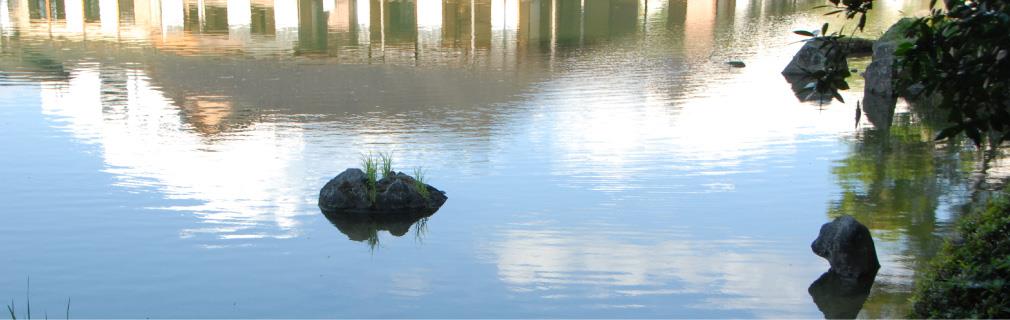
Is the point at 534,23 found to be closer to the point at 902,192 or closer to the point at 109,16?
the point at 109,16

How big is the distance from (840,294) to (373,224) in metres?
4.59

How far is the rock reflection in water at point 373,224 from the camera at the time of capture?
10.6 metres

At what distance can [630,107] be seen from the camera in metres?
18.1

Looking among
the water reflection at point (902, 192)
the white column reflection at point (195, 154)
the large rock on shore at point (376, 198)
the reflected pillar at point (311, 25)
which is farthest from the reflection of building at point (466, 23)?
the large rock on shore at point (376, 198)

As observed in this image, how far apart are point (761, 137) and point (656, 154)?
2.09 m

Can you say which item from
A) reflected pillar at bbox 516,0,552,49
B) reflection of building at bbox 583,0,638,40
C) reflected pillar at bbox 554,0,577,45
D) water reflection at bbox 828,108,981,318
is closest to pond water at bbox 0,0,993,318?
water reflection at bbox 828,108,981,318

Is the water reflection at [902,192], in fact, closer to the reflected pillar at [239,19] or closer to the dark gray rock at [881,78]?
the dark gray rock at [881,78]

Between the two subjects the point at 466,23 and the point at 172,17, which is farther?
the point at 172,17

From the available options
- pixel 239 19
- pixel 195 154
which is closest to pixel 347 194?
pixel 195 154

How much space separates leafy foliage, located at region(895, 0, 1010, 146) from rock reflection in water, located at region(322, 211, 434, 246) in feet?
22.8

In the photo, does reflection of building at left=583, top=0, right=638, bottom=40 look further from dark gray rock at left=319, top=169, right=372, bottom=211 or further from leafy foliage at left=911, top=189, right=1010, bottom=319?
leafy foliage at left=911, top=189, right=1010, bottom=319

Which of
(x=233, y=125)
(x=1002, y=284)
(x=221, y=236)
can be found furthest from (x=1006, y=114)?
(x=233, y=125)

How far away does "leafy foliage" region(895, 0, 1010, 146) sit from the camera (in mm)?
3848

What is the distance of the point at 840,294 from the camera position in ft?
28.8
